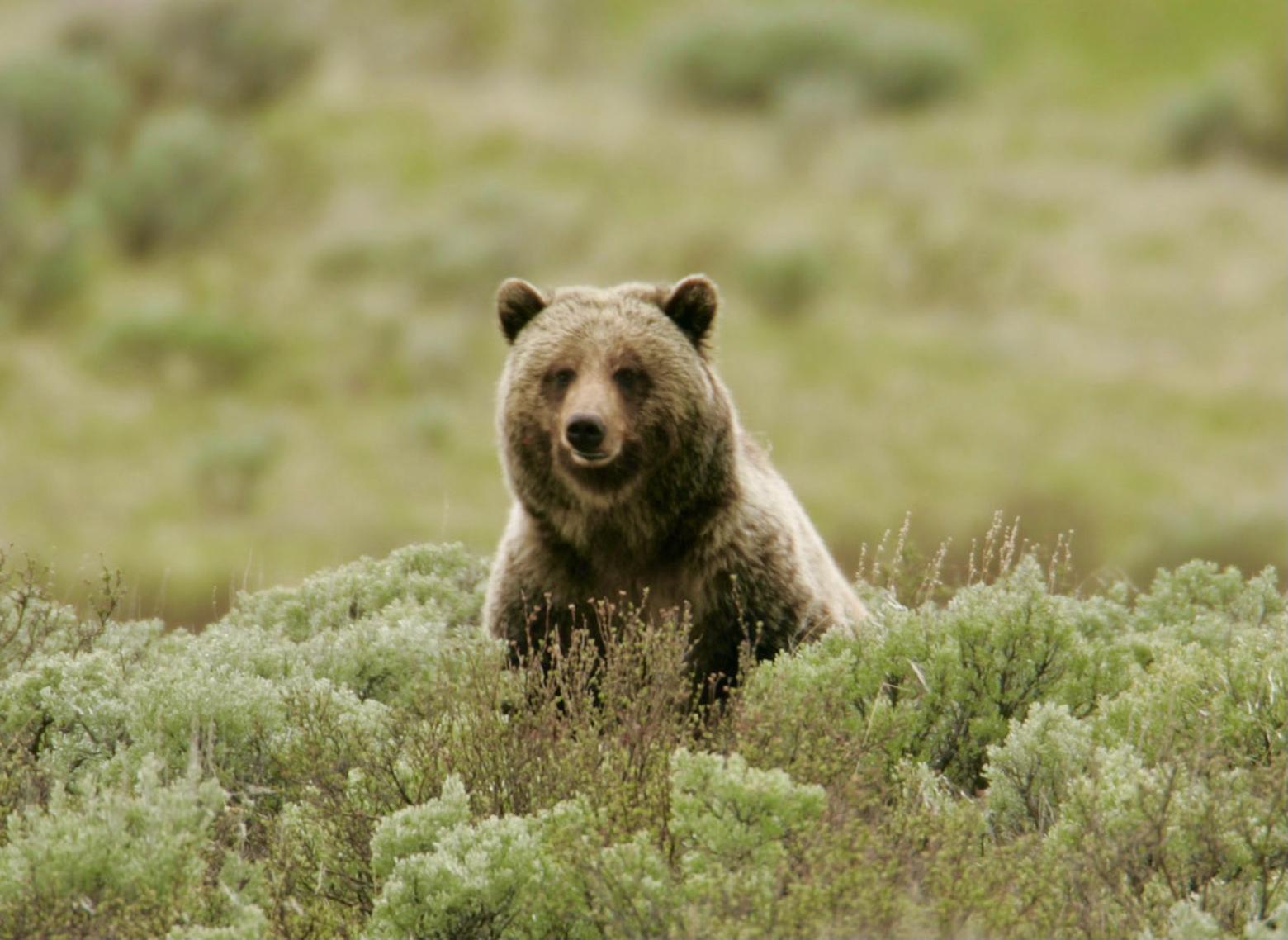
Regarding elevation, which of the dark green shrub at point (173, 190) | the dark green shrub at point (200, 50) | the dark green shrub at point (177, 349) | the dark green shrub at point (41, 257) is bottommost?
the dark green shrub at point (177, 349)

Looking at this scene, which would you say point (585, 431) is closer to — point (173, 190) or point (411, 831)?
point (411, 831)

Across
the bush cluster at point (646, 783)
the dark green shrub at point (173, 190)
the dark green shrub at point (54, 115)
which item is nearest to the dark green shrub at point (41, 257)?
the dark green shrub at point (173, 190)

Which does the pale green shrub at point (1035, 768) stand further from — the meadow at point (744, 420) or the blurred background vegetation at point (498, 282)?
the blurred background vegetation at point (498, 282)

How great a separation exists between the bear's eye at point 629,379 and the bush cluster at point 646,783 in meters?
1.13

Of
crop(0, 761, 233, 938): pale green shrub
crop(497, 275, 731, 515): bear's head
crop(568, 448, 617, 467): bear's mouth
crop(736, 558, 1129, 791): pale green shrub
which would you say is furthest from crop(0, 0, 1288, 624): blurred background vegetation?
crop(0, 761, 233, 938): pale green shrub

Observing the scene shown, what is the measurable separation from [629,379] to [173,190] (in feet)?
99.2

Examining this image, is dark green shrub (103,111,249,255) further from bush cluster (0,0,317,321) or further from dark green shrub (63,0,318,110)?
dark green shrub (63,0,318,110)

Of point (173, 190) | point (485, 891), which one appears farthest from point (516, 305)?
point (173, 190)

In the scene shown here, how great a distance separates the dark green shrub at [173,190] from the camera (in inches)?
1371

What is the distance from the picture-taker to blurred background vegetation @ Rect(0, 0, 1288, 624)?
29359 mm

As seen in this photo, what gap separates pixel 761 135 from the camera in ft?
149

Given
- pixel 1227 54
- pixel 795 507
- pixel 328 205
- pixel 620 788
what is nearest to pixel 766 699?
pixel 620 788

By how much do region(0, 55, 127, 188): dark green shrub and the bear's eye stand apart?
31.9 meters

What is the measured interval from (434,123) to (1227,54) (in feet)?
84.2
